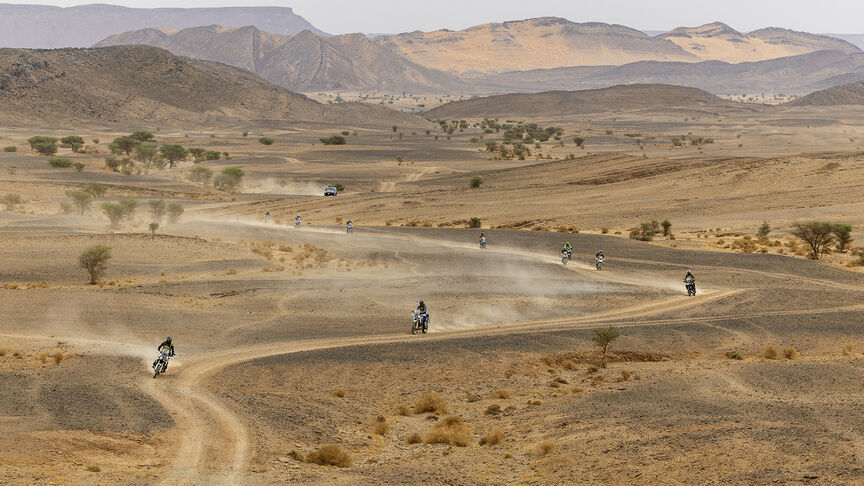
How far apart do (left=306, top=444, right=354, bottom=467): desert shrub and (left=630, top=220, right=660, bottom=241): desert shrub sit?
131ft

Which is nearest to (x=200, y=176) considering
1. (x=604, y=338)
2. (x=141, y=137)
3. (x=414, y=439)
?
(x=141, y=137)

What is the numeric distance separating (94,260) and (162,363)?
58.2ft

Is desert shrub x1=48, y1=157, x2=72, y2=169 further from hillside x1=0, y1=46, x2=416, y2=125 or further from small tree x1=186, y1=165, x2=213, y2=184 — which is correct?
hillside x1=0, y1=46, x2=416, y2=125

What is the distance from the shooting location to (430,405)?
21.5m

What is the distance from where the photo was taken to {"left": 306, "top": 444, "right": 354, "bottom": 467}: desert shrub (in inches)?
655

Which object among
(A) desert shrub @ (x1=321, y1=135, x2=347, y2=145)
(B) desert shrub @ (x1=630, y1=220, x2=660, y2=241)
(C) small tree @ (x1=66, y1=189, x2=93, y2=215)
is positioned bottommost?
(B) desert shrub @ (x1=630, y1=220, x2=660, y2=241)

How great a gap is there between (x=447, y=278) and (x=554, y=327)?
34.6 ft

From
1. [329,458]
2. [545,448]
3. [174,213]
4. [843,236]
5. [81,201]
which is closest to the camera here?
[329,458]

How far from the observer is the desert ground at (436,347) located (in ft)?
53.0

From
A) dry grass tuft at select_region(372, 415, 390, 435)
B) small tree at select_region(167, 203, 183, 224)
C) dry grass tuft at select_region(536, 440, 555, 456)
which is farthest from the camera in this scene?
small tree at select_region(167, 203, 183, 224)

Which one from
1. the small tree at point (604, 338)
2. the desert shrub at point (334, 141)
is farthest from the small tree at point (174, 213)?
the desert shrub at point (334, 141)

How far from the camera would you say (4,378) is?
20.4 metres

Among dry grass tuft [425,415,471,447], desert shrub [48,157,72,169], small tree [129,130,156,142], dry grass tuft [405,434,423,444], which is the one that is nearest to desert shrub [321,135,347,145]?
small tree [129,130,156,142]

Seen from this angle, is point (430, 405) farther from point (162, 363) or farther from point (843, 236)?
point (843, 236)
